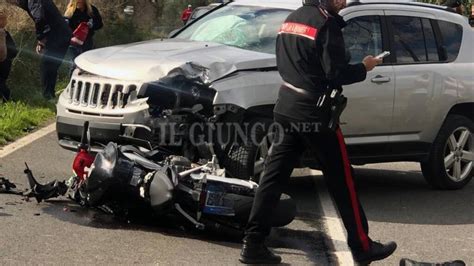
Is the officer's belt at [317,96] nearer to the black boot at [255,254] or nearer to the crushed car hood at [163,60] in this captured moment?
the black boot at [255,254]

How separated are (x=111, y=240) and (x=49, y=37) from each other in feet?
23.8

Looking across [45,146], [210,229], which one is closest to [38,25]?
[45,146]

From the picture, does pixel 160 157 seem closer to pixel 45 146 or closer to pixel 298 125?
pixel 298 125

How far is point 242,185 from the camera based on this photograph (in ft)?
20.0

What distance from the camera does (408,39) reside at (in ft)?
26.4

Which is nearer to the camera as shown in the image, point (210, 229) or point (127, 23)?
point (210, 229)

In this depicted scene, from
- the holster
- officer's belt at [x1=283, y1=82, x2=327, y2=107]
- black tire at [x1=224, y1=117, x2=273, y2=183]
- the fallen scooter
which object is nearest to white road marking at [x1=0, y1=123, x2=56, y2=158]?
the fallen scooter

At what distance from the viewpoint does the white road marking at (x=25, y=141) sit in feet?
29.0

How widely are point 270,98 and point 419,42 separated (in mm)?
2011

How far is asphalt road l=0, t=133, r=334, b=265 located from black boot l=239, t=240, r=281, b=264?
11 centimetres

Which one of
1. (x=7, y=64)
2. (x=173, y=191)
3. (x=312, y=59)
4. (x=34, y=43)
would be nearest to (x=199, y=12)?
(x=34, y=43)

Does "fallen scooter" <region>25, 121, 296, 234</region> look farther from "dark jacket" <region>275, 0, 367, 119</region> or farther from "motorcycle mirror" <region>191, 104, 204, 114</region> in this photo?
"dark jacket" <region>275, 0, 367, 119</region>

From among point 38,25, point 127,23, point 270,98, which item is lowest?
point 127,23

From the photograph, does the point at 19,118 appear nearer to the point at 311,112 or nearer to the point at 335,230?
the point at 335,230
